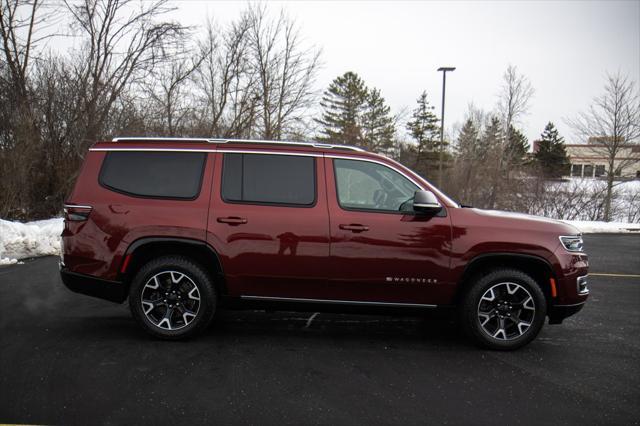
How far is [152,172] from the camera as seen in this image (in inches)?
172

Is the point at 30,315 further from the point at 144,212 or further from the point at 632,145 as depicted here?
the point at 632,145

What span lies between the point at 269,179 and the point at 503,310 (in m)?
2.63

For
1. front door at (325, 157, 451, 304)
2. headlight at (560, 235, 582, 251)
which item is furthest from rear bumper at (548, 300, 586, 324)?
front door at (325, 157, 451, 304)

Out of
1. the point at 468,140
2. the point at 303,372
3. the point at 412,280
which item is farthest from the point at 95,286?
the point at 468,140

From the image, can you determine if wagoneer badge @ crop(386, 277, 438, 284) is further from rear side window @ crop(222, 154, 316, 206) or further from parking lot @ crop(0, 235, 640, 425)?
rear side window @ crop(222, 154, 316, 206)

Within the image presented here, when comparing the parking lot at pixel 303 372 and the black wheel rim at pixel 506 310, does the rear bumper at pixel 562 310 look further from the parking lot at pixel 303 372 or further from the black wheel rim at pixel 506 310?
the parking lot at pixel 303 372

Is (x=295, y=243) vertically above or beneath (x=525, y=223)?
beneath

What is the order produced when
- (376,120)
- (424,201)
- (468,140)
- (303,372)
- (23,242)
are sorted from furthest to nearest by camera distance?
(376,120) → (468,140) → (23,242) → (424,201) → (303,372)

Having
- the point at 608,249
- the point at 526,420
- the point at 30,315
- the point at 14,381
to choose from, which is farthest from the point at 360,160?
the point at 608,249

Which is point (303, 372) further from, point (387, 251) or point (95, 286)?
point (95, 286)

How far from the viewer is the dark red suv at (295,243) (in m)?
4.18

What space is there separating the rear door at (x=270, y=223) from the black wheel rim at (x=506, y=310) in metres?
1.62

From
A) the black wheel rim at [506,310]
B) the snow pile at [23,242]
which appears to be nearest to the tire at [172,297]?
the black wheel rim at [506,310]

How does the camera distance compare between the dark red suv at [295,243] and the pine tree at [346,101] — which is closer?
the dark red suv at [295,243]
